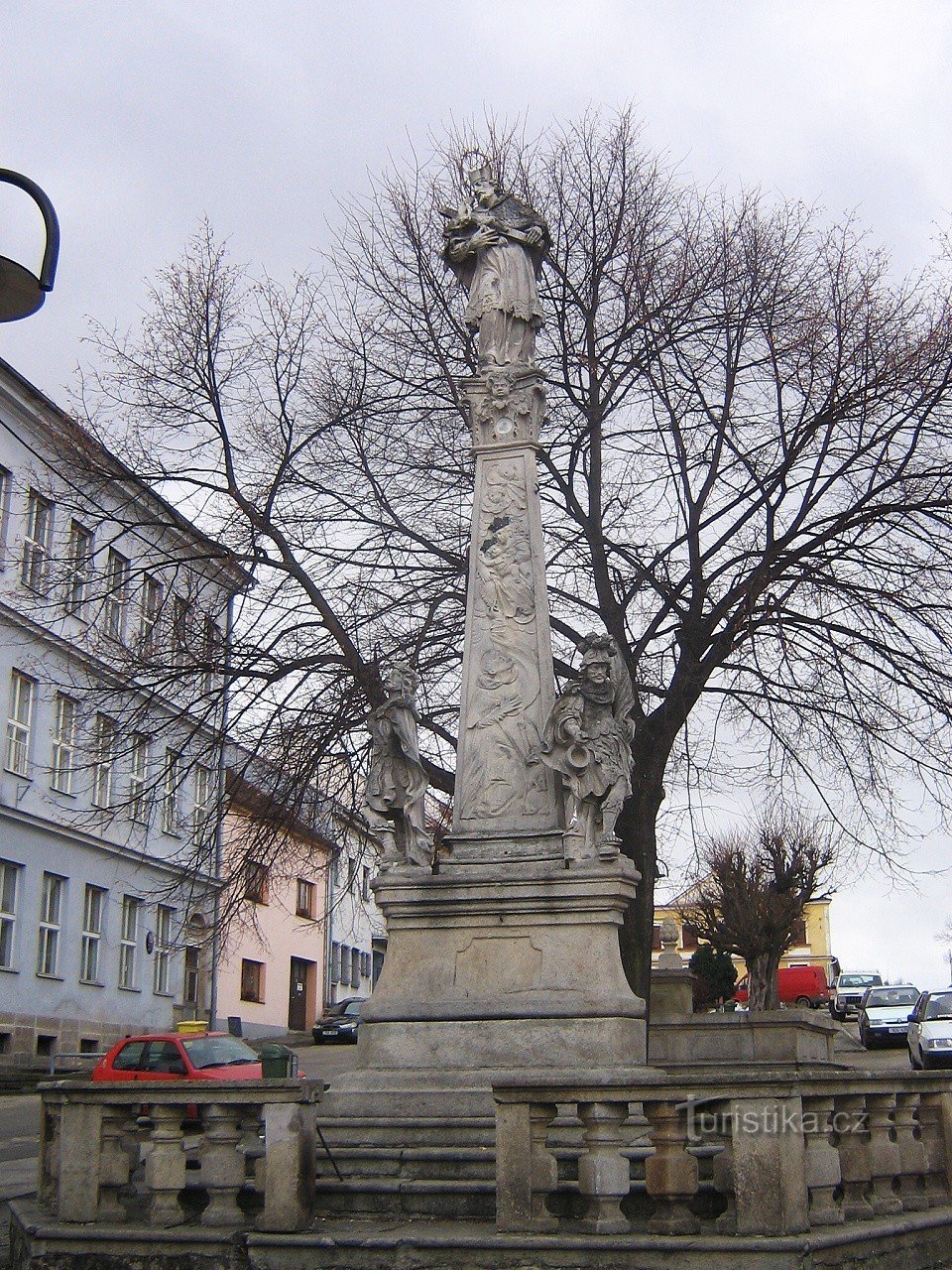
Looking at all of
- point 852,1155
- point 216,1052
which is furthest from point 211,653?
point 852,1155

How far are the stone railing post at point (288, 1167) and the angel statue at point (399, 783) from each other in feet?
9.62

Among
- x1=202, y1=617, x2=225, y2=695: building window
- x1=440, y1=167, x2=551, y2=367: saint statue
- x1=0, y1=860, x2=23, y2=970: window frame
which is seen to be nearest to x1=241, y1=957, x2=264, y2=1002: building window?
x1=0, y1=860, x2=23, y2=970: window frame

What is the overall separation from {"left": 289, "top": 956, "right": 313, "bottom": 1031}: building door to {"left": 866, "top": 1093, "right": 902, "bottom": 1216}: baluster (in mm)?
42343

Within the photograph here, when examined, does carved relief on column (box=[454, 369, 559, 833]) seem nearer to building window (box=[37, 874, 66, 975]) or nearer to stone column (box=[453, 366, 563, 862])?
stone column (box=[453, 366, 563, 862])

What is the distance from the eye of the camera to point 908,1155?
8289mm

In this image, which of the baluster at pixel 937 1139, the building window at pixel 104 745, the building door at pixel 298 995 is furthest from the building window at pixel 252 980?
the baluster at pixel 937 1139

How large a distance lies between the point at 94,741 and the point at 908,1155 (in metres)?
12.0

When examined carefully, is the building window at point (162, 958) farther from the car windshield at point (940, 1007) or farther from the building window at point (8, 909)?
the car windshield at point (940, 1007)

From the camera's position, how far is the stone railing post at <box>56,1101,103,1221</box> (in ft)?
26.2

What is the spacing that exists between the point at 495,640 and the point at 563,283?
361 inches

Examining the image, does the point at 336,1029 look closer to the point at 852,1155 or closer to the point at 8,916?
the point at 8,916

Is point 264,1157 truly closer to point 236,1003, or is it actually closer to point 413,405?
point 413,405

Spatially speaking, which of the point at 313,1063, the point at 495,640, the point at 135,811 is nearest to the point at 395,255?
the point at 135,811

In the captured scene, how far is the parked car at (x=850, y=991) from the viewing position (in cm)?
4688
